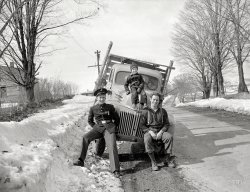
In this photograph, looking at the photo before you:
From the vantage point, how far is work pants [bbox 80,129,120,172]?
5.47 meters

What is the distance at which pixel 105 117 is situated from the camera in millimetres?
6215

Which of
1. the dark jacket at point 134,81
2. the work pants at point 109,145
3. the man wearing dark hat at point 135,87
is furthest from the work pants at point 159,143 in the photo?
the dark jacket at point 134,81

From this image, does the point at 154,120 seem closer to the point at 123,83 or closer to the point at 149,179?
the point at 149,179

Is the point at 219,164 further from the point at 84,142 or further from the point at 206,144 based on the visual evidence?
the point at 84,142

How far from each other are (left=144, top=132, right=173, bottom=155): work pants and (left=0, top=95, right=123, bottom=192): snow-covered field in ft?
3.24

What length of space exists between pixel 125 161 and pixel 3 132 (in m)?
2.78

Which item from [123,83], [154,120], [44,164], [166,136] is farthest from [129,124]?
[123,83]

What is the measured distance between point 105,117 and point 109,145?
69 centimetres

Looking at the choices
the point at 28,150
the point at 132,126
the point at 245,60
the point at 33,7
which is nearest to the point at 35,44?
the point at 33,7

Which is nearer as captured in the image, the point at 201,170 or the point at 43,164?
the point at 43,164

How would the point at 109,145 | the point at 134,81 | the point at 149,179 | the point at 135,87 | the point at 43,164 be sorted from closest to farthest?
the point at 43,164 < the point at 149,179 < the point at 109,145 < the point at 135,87 < the point at 134,81

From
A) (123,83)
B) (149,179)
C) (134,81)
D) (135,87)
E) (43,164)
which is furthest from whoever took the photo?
(123,83)

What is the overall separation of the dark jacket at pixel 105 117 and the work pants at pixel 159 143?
29.8 inches

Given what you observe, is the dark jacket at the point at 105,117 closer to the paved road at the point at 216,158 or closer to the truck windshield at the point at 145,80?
the paved road at the point at 216,158
